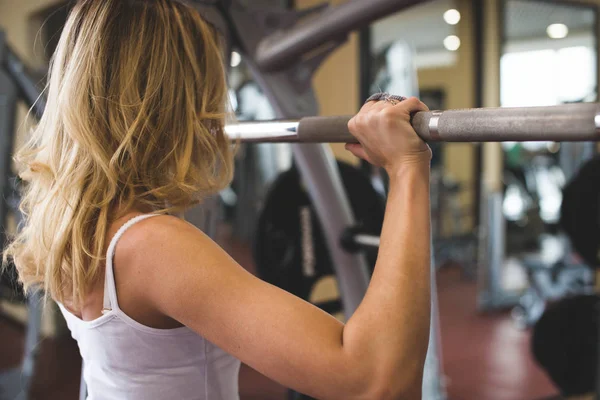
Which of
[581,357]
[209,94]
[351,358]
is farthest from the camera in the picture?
[581,357]

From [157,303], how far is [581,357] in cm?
183

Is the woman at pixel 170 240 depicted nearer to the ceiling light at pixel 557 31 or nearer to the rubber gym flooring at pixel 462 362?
the rubber gym flooring at pixel 462 362

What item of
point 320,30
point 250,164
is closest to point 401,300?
point 320,30

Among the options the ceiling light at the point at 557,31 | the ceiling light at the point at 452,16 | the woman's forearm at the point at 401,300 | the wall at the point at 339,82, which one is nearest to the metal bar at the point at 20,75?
the wall at the point at 339,82

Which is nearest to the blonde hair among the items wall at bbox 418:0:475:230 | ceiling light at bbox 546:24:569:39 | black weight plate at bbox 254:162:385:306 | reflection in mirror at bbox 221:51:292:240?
black weight plate at bbox 254:162:385:306

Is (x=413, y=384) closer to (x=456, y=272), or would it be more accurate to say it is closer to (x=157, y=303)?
(x=157, y=303)

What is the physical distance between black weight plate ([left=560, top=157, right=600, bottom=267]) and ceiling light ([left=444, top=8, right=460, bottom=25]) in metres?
3.86

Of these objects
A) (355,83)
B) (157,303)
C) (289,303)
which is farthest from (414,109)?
(355,83)

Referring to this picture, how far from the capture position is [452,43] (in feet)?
19.7

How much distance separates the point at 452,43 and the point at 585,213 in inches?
164

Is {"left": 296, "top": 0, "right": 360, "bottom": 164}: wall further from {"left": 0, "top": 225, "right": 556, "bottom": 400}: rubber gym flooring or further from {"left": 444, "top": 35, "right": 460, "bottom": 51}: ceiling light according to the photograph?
{"left": 444, "top": 35, "right": 460, "bottom": 51}: ceiling light

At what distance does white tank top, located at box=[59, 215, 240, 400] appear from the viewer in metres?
0.81

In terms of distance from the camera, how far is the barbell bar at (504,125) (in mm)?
587

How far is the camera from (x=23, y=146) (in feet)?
3.31
